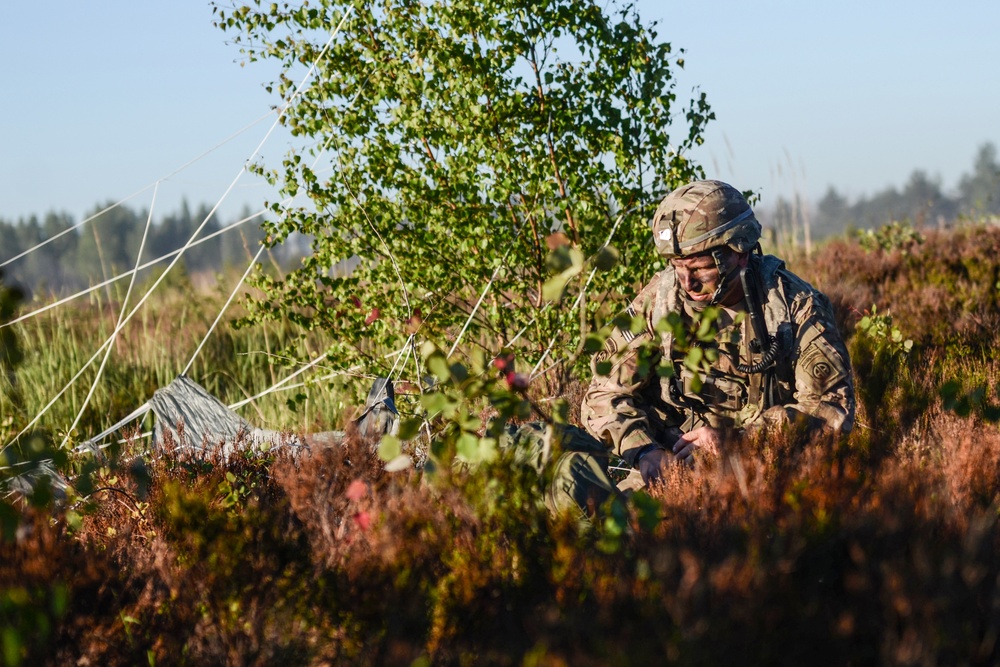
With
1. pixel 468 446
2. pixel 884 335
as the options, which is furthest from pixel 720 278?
pixel 884 335

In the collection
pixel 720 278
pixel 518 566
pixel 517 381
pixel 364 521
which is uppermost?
pixel 517 381

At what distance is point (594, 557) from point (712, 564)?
1.07 feet

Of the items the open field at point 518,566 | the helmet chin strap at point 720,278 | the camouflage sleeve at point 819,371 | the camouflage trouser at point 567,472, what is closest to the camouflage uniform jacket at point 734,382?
the camouflage sleeve at point 819,371

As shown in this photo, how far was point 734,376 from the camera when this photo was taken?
438 centimetres

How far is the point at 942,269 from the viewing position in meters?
8.62

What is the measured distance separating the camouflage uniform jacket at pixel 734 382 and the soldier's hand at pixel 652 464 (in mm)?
96

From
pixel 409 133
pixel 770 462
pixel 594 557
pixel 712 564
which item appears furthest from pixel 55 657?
pixel 409 133

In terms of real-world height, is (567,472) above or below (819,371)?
above

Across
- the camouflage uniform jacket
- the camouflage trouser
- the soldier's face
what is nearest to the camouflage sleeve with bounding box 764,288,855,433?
the camouflage uniform jacket

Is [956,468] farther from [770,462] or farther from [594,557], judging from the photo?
[594,557]

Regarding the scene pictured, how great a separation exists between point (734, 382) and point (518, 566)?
192cm

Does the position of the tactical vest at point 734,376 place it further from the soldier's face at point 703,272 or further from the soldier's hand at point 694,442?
the soldier's hand at point 694,442

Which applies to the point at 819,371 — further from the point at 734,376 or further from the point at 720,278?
the point at 720,278

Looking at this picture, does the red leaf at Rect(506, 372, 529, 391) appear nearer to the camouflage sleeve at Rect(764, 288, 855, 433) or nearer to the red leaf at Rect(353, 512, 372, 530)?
the red leaf at Rect(353, 512, 372, 530)
